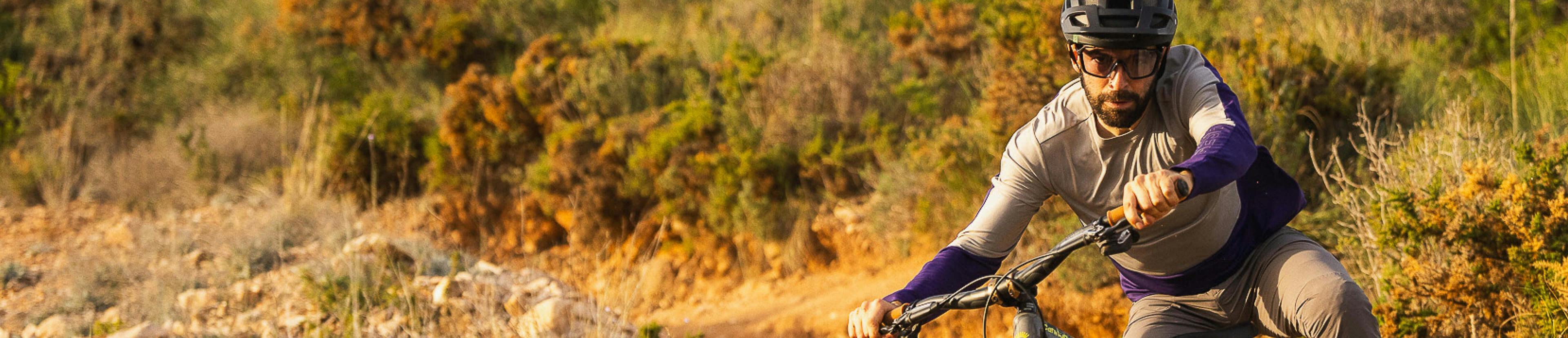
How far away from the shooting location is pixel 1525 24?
798 centimetres

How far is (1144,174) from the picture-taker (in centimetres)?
309

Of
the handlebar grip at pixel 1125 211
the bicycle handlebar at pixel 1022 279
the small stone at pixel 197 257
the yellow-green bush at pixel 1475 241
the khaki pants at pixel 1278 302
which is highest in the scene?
the handlebar grip at pixel 1125 211

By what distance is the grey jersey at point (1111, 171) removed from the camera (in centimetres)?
307

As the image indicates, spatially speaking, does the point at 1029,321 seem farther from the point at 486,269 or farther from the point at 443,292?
the point at 486,269

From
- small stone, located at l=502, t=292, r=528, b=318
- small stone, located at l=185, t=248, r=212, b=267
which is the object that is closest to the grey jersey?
small stone, located at l=502, t=292, r=528, b=318

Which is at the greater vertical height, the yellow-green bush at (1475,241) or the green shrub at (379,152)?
the yellow-green bush at (1475,241)

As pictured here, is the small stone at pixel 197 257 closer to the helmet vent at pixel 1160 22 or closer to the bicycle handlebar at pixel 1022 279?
the bicycle handlebar at pixel 1022 279

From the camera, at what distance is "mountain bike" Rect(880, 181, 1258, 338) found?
96.2 inches

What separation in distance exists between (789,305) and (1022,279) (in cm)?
591

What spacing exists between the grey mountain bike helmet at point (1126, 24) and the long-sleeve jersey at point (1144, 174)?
203 mm

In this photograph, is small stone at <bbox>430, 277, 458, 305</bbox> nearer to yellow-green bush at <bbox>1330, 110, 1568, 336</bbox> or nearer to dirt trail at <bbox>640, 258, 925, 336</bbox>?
dirt trail at <bbox>640, 258, 925, 336</bbox>

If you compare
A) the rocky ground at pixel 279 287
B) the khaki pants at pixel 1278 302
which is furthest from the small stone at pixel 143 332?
the khaki pants at pixel 1278 302

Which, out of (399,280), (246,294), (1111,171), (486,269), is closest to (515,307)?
(399,280)

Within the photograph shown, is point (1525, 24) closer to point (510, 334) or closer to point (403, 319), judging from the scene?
point (510, 334)
